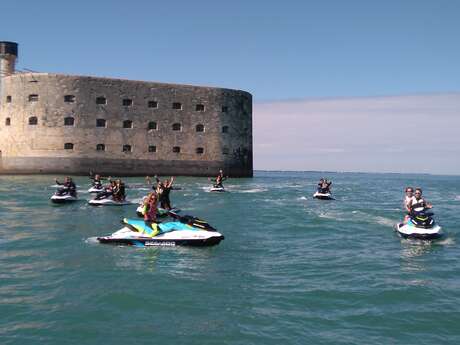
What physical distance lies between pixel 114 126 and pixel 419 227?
42090 millimetres

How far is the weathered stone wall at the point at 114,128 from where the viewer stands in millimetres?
51844

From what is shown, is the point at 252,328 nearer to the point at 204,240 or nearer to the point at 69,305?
the point at 69,305

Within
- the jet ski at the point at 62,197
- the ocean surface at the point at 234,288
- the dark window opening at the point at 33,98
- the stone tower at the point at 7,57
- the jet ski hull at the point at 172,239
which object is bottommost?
the ocean surface at the point at 234,288

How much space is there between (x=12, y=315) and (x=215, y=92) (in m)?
51.4

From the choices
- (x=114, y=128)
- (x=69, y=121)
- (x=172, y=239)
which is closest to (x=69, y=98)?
(x=69, y=121)

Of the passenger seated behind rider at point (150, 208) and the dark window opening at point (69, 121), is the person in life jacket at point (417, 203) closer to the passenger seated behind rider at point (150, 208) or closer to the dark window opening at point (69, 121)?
the passenger seated behind rider at point (150, 208)

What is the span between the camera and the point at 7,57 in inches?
2201

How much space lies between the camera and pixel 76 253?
14.2 metres

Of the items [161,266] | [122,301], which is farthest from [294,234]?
[122,301]

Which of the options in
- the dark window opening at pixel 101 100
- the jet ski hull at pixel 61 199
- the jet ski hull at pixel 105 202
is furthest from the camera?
the dark window opening at pixel 101 100

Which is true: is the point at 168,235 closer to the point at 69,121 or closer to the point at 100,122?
the point at 69,121

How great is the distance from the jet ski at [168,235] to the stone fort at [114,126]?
38.4m

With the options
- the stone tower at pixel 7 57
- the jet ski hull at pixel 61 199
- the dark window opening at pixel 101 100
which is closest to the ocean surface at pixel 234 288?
the jet ski hull at pixel 61 199

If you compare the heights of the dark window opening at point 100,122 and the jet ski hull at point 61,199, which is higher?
the dark window opening at point 100,122
